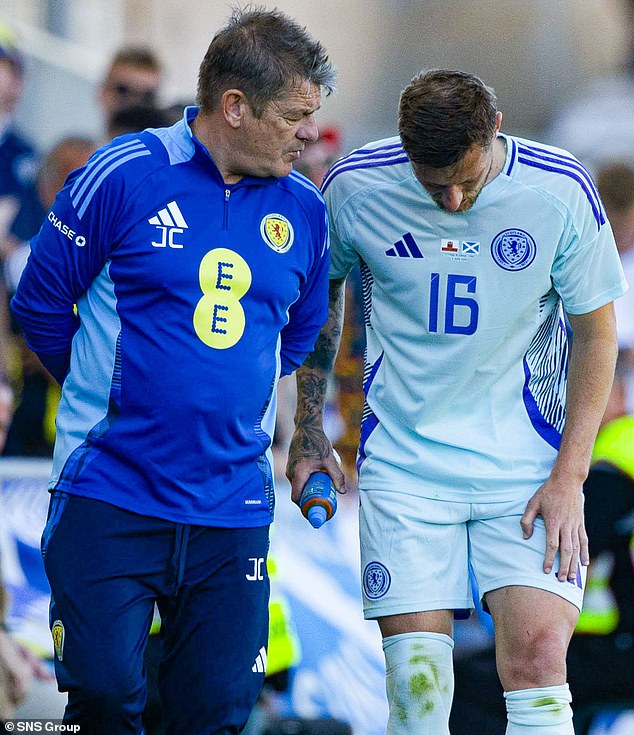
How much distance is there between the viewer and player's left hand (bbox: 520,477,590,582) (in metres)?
3.38

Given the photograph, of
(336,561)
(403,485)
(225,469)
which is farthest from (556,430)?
(336,561)

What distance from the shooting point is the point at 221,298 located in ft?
10.3

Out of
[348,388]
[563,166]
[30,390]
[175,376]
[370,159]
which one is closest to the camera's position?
[175,376]

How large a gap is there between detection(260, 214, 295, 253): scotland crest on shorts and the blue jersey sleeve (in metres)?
0.37

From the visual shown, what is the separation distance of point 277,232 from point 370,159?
1.61ft

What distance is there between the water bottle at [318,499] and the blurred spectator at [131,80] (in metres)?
3.04

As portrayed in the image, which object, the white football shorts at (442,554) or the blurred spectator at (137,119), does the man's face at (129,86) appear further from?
the white football shorts at (442,554)

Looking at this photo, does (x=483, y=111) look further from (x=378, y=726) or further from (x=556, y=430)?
(x=378, y=726)

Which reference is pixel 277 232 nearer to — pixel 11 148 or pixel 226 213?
pixel 226 213

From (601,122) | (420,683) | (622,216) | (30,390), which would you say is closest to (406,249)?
(420,683)

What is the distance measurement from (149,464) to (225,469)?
0.19 meters

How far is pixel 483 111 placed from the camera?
10.5ft
